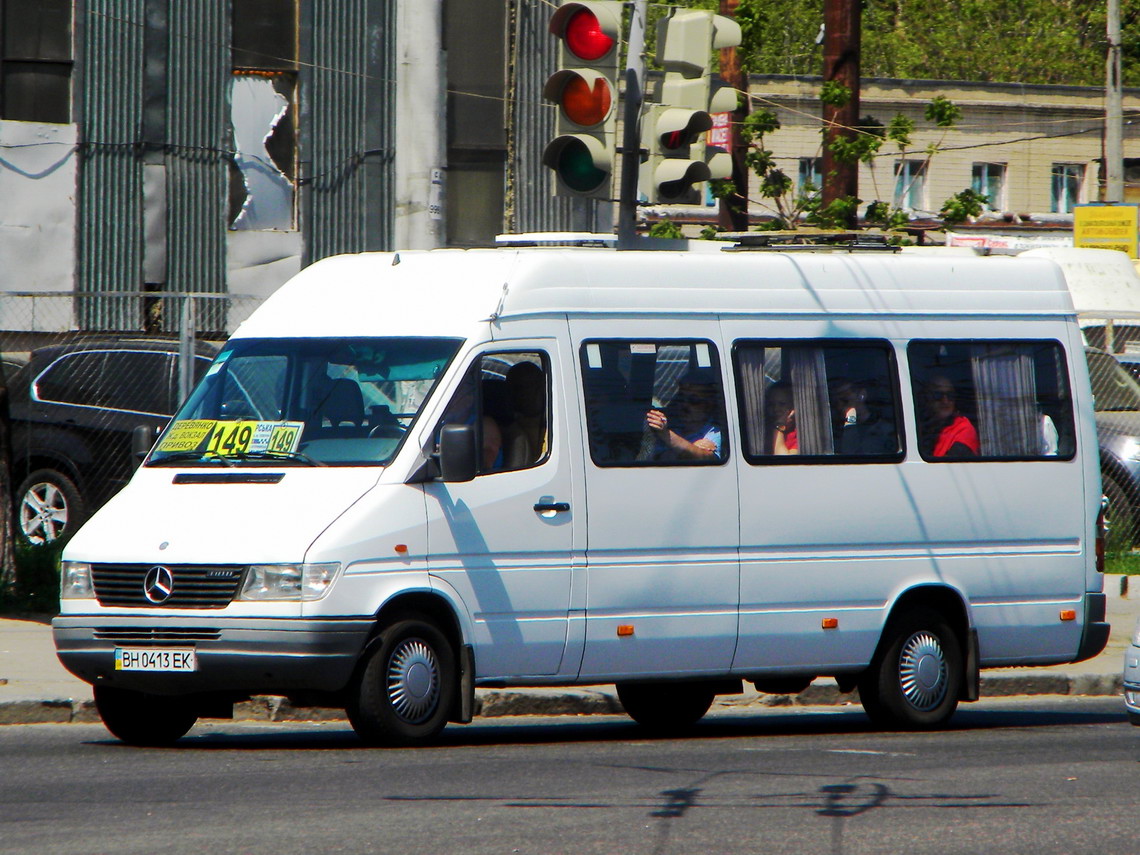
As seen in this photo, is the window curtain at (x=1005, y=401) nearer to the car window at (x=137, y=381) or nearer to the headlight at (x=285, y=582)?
the headlight at (x=285, y=582)

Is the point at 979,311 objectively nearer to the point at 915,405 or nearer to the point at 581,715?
the point at 915,405

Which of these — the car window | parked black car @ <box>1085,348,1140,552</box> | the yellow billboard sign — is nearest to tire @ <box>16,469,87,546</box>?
the car window

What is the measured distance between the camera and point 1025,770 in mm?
8734

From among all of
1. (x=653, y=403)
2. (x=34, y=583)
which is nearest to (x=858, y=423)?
(x=653, y=403)

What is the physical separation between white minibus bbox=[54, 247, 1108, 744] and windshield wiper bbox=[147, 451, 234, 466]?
0.08ft

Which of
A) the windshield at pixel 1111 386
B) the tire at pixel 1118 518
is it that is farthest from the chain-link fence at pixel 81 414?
the windshield at pixel 1111 386

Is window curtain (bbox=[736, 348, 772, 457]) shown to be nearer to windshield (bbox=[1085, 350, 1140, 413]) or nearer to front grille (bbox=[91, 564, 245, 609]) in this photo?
front grille (bbox=[91, 564, 245, 609])

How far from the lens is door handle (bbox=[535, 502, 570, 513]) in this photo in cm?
933

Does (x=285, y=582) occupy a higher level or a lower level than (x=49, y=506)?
lower

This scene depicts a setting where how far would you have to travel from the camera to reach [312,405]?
924 cm

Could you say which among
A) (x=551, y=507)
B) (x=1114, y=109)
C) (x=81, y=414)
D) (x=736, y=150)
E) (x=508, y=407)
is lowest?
(x=551, y=507)

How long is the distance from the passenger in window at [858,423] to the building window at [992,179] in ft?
113

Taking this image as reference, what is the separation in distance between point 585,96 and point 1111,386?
9.74 meters

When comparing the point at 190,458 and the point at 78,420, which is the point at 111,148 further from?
the point at 190,458
